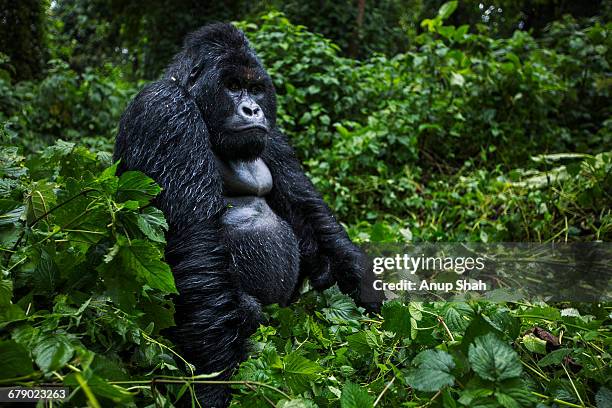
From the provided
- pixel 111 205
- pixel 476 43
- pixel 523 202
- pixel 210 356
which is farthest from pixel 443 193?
pixel 111 205

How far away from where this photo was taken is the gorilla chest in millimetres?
2514

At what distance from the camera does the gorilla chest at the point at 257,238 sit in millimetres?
2514

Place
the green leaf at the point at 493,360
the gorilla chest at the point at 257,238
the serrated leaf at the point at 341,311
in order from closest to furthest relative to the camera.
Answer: the green leaf at the point at 493,360, the serrated leaf at the point at 341,311, the gorilla chest at the point at 257,238

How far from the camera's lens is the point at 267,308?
2.48 meters

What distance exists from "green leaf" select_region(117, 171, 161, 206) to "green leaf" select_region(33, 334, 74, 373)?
440 millimetres

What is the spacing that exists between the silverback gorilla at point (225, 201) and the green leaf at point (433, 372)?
31.5 inches

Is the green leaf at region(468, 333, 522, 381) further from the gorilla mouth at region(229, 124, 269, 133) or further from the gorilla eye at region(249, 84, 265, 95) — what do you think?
the gorilla eye at region(249, 84, 265, 95)

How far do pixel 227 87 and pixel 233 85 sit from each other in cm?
4

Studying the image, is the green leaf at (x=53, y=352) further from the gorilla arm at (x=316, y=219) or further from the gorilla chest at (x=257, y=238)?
the gorilla arm at (x=316, y=219)

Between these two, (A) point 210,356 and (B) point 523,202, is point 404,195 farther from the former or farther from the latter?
(A) point 210,356

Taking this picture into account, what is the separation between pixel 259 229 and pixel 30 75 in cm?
593

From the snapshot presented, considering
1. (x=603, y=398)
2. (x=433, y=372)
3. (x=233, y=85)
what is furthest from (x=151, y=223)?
(x=603, y=398)

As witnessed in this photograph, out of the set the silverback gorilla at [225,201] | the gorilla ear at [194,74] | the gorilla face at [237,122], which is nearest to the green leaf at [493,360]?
the silverback gorilla at [225,201]

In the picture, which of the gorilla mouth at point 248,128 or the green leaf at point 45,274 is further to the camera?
the gorilla mouth at point 248,128
